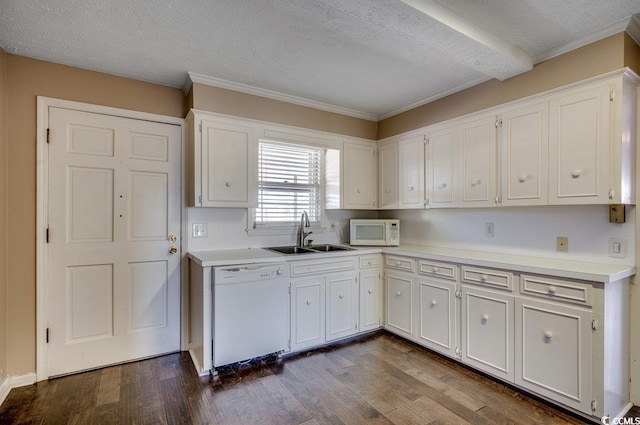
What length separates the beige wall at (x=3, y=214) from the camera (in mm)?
2230

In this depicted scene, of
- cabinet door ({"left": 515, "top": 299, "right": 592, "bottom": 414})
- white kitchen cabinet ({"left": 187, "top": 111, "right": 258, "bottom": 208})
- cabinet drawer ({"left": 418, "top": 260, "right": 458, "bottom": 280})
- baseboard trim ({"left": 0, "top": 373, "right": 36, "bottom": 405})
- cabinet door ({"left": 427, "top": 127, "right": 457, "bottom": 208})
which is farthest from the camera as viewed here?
cabinet door ({"left": 427, "top": 127, "right": 457, "bottom": 208})

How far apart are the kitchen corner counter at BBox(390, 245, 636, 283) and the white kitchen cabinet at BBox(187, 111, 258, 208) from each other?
5.63 feet

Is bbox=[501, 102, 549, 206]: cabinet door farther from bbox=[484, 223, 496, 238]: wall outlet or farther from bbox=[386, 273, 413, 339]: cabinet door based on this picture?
bbox=[386, 273, 413, 339]: cabinet door

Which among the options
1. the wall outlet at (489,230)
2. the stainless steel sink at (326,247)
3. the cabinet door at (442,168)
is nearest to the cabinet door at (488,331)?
the wall outlet at (489,230)

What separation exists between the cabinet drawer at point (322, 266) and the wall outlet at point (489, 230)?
1254 mm

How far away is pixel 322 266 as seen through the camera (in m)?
3.01

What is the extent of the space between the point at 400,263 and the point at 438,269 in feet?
1.49

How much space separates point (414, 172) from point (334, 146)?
0.91 meters

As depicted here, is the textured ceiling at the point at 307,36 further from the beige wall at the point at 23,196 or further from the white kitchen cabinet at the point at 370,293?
the white kitchen cabinet at the point at 370,293

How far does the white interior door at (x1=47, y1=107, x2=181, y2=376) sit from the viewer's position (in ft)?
8.19

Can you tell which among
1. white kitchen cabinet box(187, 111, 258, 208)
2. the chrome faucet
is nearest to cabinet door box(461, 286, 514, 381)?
the chrome faucet

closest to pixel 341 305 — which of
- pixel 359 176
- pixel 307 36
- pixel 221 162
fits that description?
pixel 359 176

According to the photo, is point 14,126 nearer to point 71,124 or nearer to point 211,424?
point 71,124

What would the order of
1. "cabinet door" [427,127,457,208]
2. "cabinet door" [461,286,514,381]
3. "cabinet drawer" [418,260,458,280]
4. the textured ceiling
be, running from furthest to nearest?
"cabinet door" [427,127,457,208] → "cabinet drawer" [418,260,458,280] → "cabinet door" [461,286,514,381] → the textured ceiling
